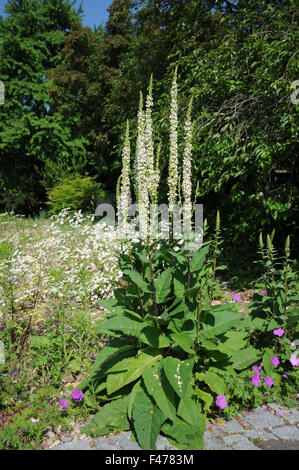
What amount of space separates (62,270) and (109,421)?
8.97ft

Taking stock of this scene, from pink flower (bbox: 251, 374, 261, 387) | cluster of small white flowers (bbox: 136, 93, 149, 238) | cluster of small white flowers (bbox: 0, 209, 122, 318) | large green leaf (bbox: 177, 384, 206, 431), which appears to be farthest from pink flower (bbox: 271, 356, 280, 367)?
cluster of small white flowers (bbox: 0, 209, 122, 318)

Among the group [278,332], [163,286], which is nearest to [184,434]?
[163,286]

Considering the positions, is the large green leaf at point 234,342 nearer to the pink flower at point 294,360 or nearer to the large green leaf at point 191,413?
the pink flower at point 294,360

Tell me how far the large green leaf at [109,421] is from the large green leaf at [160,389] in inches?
11.4

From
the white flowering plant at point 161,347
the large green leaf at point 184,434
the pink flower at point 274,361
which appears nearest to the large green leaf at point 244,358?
the white flowering plant at point 161,347

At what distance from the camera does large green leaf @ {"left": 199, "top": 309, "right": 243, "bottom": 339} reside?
2346 mm

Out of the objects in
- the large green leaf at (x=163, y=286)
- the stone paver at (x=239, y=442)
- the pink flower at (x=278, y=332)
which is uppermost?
the large green leaf at (x=163, y=286)

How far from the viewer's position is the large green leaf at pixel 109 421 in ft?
6.95

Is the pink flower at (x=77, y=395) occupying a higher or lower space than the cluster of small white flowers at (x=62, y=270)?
lower

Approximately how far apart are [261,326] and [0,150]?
15.6 m

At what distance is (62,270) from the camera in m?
4.58

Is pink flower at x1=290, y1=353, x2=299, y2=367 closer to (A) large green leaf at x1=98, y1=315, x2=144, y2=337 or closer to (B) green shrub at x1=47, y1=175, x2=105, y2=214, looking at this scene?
(A) large green leaf at x1=98, y1=315, x2=144, y2=337

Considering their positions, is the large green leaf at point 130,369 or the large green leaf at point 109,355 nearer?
the large green leaf at point 130,369
